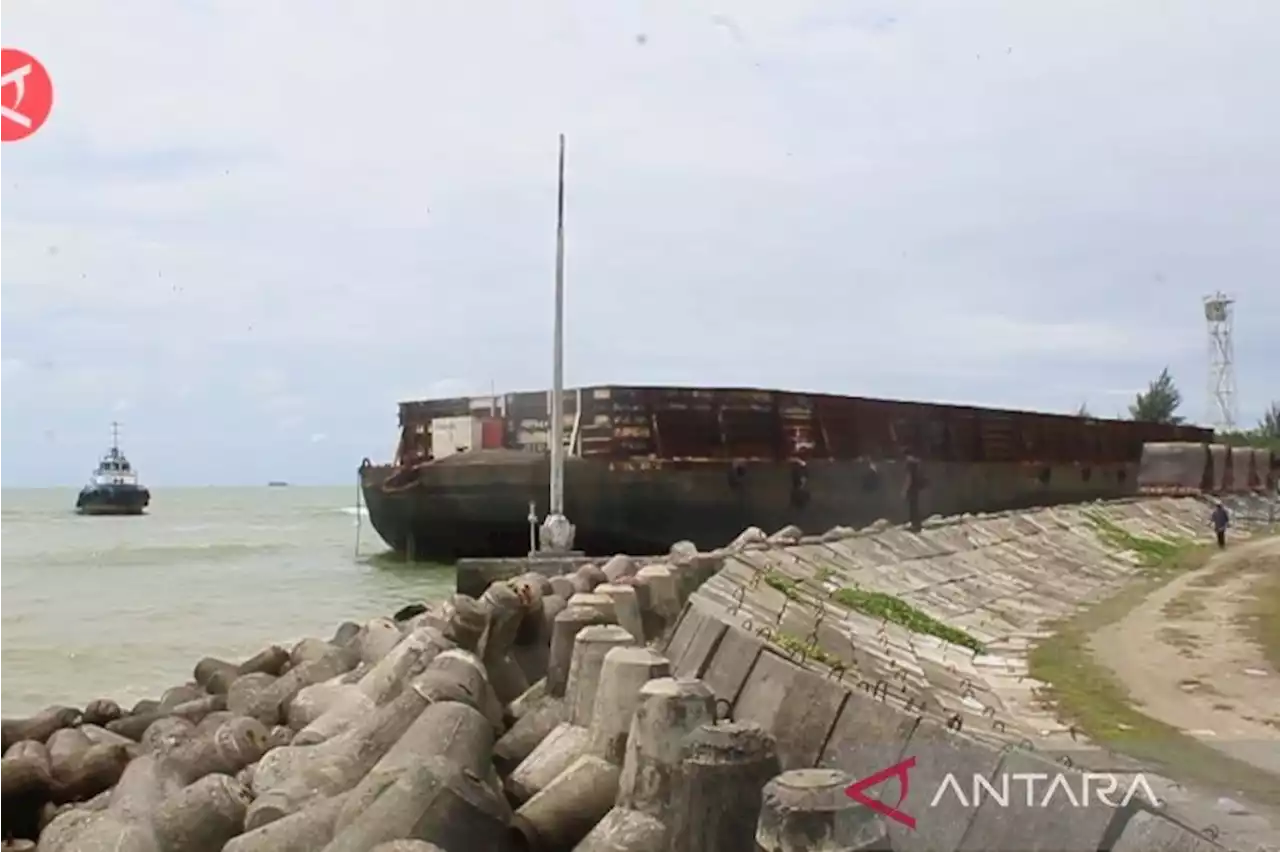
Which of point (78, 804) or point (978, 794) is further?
point (78, 804)

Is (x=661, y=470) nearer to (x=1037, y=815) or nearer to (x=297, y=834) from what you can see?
(x=297, y=834)

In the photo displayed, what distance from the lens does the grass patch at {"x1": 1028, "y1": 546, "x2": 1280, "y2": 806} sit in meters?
5.57

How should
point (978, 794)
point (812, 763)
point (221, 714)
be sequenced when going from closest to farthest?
point (978, 794)
point (812, 763)
point (221, 714)

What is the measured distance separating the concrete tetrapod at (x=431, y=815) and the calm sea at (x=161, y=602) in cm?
936

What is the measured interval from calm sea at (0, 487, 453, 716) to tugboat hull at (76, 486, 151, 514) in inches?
502

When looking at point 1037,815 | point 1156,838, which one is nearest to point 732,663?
point 1037,815

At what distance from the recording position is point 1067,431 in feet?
128

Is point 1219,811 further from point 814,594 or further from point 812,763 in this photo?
point 814,594

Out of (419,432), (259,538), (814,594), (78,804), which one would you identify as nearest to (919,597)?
(814,594)

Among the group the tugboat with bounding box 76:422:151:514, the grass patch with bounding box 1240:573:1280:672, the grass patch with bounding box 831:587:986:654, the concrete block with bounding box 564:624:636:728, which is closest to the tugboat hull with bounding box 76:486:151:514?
the tugboat with bounding box 76:422:151:514

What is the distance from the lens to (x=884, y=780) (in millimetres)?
4227

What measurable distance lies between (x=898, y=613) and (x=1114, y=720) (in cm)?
355

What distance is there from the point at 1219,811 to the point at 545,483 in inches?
783

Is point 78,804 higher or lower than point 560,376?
lower
